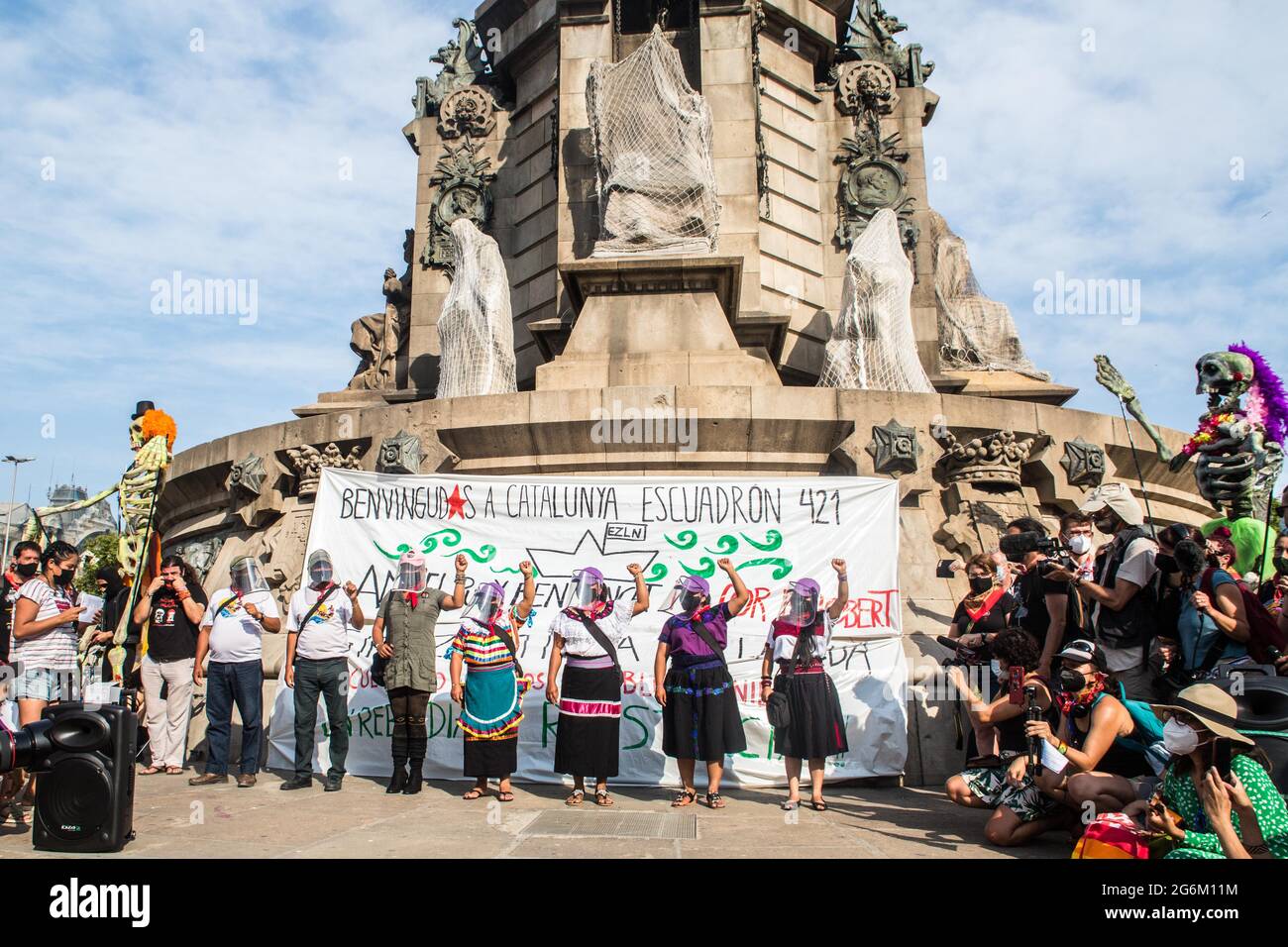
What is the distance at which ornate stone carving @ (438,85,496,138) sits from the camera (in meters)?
19.4

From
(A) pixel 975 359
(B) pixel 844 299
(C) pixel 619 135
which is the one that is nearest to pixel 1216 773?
(B) pixel 844 299

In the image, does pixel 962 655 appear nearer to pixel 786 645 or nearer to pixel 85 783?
pixel 786 645

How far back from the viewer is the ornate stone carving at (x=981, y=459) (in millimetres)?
10797

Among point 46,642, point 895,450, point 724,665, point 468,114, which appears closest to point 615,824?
point 724,665

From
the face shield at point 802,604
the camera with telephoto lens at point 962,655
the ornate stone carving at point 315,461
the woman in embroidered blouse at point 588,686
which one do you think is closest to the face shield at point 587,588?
the woman in embroidered blouse at point 588,686

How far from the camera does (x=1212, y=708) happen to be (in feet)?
15.4

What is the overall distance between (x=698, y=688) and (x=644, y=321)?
7.58 meters

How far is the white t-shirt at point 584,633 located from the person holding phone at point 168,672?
3.18 meters

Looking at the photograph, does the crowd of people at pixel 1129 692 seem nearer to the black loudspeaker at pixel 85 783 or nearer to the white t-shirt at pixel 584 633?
the white t-shirt at pixel 584 633

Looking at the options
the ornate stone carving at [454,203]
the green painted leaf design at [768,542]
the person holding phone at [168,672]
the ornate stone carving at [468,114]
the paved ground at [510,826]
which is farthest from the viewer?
the ornate stone carving at [468,114]

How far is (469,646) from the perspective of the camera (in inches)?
311

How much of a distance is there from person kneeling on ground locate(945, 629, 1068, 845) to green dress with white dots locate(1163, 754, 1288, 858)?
1248 mm

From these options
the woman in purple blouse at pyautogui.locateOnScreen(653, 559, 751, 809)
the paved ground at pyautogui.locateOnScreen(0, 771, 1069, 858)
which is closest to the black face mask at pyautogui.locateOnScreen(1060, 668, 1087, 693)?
the paved ground at pyautogui.locateOnScreen(0, 771, 1069, 858)
